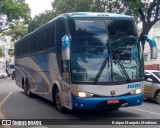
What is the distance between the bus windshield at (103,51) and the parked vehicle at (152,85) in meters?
5.31

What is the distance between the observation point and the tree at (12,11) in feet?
145

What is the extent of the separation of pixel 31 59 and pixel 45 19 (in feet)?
101

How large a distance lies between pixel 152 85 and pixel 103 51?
6268mm

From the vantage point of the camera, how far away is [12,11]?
44.9m

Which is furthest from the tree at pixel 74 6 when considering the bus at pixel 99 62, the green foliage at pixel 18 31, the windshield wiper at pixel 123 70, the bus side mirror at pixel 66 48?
the bus side mirror at pixel 66 48

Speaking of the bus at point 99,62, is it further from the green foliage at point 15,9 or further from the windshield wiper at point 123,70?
the green foliage at point 15,9

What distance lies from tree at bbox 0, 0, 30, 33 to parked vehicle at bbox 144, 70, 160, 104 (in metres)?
29.4

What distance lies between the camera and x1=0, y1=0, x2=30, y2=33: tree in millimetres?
44156

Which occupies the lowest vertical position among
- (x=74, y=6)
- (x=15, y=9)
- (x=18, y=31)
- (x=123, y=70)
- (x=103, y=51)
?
(x=123, y=70)

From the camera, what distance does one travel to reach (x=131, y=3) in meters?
24.6

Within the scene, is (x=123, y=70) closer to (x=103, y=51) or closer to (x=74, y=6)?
(x=103, y=51)

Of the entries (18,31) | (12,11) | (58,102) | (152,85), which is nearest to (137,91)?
(58,102)

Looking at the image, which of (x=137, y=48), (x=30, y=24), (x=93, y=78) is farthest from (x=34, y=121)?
(x=30, y=24)

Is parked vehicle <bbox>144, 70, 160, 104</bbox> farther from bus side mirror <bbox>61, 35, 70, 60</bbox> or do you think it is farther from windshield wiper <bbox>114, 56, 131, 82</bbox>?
bus side mirror <bbox>61, 35, 70, 60</bbox>
